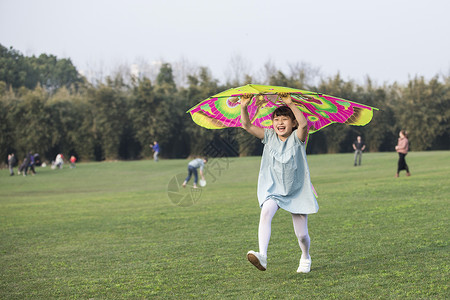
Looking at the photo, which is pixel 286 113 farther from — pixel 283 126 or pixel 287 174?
pixel 287 174

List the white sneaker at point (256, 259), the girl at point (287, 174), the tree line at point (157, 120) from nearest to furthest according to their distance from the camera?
the white sneaker at point (256, 259), the girl at point (287, 174), the tree line at point (157, 120)

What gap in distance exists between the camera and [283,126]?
5.41 m

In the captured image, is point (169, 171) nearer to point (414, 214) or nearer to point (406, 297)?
point (414, 214)

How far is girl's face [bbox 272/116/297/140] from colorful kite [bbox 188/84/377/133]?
11.0 inches

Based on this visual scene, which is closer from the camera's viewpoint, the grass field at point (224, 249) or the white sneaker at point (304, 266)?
the grass field at point (224, 249)

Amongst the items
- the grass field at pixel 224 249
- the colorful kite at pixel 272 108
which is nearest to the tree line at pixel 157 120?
the grass field at pixel 224 249

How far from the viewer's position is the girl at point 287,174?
206 inches

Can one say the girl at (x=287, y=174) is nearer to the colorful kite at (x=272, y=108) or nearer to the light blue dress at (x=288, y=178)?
the light blue dress at (x=288, y=178)

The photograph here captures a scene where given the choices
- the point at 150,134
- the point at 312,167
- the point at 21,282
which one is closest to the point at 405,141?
the point at 312,167

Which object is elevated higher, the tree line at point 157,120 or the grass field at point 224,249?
the tree line at point 157,120

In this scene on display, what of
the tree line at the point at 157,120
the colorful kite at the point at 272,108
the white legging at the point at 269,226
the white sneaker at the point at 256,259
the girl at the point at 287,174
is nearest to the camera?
the white sneaker at the point at 256,259

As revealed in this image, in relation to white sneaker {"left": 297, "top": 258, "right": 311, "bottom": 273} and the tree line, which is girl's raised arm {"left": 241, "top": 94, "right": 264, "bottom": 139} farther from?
the tree line

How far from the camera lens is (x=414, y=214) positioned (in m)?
9.46

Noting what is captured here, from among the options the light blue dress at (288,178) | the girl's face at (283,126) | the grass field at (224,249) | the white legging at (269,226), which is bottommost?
the grass field at (224,249)
